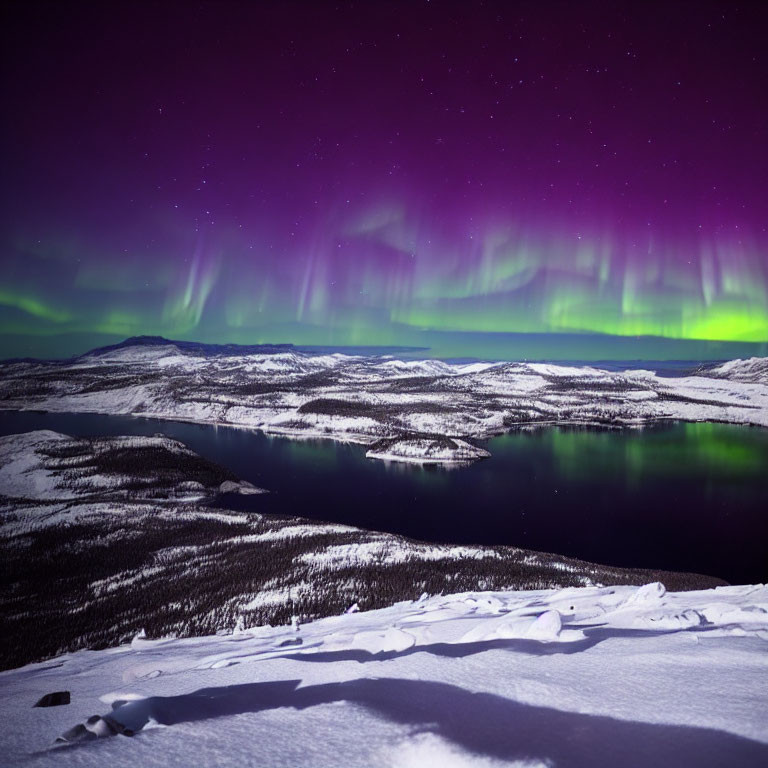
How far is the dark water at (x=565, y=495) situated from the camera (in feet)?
206

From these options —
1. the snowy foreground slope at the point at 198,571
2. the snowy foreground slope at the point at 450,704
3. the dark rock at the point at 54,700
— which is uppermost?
the snowy foreground slope at the point at 450,704

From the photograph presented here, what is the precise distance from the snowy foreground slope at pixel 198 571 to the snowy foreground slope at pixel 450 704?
1368cm

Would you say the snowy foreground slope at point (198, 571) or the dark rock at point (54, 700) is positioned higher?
the dark rock at point (54, 700)

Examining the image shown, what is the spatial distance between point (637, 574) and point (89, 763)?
47.3 meters

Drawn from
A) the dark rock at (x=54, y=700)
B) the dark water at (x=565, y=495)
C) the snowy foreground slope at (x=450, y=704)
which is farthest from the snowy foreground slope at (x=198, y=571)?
the dark water at (x=565, y=495)

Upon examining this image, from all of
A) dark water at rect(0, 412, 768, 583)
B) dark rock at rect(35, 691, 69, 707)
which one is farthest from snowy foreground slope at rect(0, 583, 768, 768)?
dark water at rect(0, 412, 768, 583)

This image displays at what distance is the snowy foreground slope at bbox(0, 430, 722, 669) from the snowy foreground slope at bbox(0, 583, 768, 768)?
13.7m

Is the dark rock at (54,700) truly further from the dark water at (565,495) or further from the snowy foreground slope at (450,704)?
the dark water at (565,495)

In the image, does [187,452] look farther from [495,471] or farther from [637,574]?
[637,574]

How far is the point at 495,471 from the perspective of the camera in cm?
11206

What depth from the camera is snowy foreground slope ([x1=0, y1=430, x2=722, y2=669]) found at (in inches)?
1246

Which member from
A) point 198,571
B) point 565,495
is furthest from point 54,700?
point 565,495

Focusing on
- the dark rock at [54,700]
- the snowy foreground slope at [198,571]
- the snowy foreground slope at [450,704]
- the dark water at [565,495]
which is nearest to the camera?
the snowy foreground slope at [450,704]

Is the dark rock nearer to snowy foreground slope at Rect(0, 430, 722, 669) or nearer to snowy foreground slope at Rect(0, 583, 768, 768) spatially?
snowy foreground slope at Rect(0, 583, 768, 768)
